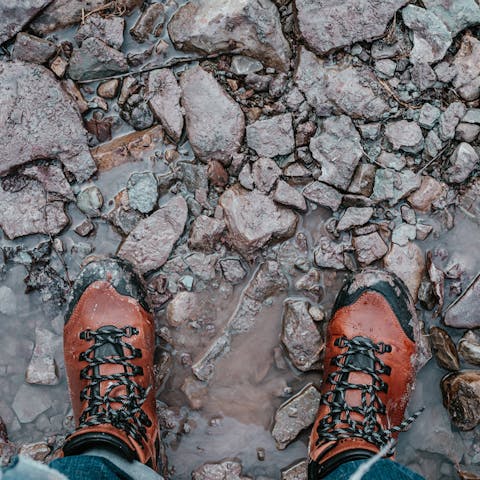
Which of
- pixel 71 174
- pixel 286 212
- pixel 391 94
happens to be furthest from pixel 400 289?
pixel 71 174

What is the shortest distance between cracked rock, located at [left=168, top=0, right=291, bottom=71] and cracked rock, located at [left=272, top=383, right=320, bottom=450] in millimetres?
1676

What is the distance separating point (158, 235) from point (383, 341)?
126 cm

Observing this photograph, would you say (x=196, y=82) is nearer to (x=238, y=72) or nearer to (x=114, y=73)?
(x=238, y=72)

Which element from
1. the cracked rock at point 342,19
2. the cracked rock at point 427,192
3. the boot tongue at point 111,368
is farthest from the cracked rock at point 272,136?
the boot tongue at point 111,368

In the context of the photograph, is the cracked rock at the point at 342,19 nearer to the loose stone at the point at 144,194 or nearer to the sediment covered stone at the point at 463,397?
the loose stone at the point at 144,194

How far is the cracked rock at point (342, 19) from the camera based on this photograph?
2707 mm

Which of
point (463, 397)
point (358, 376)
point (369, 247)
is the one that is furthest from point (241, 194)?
point (463, 397)

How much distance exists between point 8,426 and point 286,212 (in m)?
1.82

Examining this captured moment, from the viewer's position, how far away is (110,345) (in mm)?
2809

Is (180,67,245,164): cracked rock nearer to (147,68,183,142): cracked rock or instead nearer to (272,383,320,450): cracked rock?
(147,68,183,142): cracked rock

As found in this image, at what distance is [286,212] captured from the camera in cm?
281

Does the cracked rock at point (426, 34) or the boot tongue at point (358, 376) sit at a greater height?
the cracked rock at point (426, 34)

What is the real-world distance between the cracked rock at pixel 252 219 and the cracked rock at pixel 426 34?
39.7 inches

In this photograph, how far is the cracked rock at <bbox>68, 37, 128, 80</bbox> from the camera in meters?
2.79
